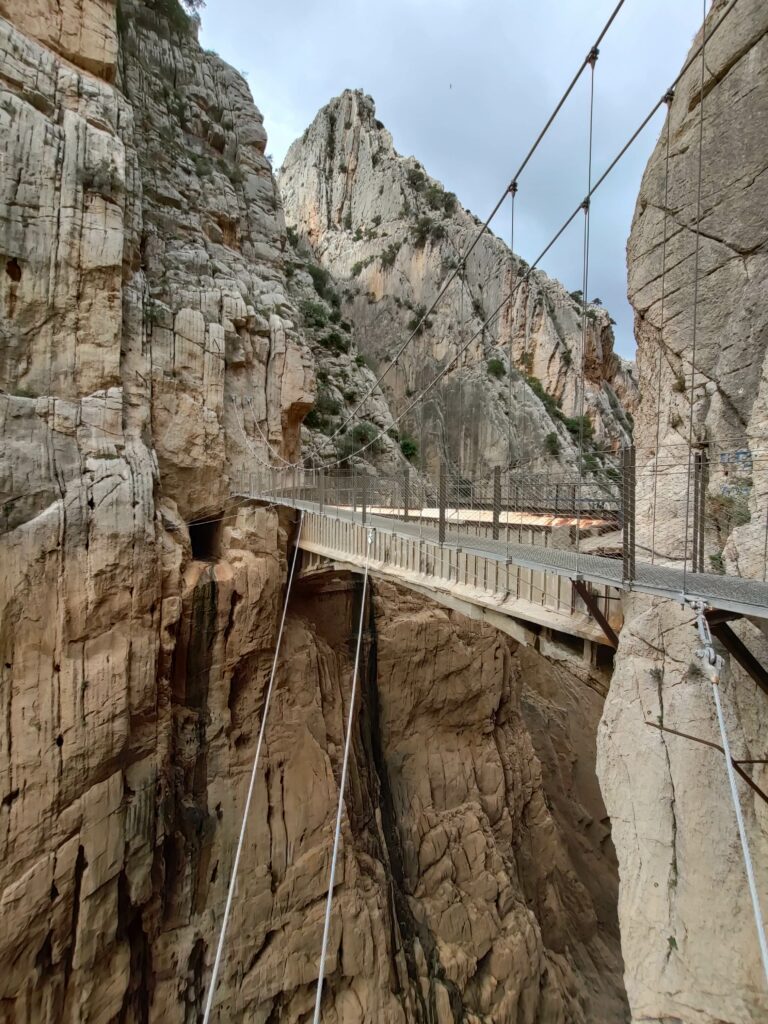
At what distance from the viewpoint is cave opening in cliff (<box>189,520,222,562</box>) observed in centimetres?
782

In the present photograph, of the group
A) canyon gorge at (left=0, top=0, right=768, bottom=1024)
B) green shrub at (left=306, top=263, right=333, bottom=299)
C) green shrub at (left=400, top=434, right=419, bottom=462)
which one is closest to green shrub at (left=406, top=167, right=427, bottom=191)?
green shrub at (left=306, top=263, right=333, bottom=299)

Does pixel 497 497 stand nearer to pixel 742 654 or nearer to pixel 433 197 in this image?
pixel 742 654

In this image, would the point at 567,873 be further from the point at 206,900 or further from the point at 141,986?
the point at 141,986

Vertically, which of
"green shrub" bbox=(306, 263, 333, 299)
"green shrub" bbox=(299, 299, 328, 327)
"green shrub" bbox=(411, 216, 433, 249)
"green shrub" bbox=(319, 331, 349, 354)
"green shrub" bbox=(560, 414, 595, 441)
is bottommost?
"green shrub" bbox=(560, 414, 595, 441)

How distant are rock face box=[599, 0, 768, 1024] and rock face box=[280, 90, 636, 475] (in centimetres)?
1327

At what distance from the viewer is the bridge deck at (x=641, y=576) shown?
82.6 inches

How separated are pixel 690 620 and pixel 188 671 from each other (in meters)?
6.37

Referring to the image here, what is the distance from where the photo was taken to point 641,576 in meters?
2.72

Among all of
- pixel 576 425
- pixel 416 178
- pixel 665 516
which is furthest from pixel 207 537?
pixel 416 178

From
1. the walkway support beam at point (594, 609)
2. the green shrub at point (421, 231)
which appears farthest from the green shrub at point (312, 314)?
the walkway support beam at point (594, 609)

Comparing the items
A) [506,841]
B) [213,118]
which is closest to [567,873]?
[506,841]

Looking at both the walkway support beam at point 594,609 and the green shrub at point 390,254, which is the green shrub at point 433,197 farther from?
the walkway support beam at point 594,609

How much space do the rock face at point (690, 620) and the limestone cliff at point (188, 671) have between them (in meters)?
→ 0.62

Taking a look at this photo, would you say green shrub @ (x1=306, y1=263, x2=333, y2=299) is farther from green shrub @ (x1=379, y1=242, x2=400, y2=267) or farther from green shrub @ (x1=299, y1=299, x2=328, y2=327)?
green shrub @ (x1=299, y1=299, x2=328, y2=327)
